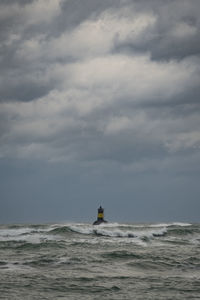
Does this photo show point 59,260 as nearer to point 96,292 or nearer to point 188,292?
point 96,292

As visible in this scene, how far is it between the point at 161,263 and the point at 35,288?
7770 millimetres

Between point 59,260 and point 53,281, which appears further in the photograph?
point 59,260

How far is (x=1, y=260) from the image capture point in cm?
1805

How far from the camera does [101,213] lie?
178ft

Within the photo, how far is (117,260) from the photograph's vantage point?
1883 centimetres

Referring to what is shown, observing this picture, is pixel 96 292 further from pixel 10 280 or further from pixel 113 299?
pixel 10 280

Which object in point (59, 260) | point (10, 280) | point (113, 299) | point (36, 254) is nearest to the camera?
point (113, 299)

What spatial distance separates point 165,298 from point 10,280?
557 cm

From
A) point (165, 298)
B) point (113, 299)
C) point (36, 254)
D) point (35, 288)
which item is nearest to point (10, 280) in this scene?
point (35, 288)

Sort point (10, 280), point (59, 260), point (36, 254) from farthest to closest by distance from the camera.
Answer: point (36, 254), point (59, 260), point (10, 280)

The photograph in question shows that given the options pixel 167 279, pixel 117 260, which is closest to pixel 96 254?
pixel 117 260

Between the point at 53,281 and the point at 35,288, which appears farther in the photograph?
the point at 53,281

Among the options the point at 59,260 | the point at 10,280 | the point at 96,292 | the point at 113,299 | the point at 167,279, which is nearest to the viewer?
the point at 113,299

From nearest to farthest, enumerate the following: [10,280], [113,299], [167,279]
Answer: [113,299] → [10,280] → [167,279]
